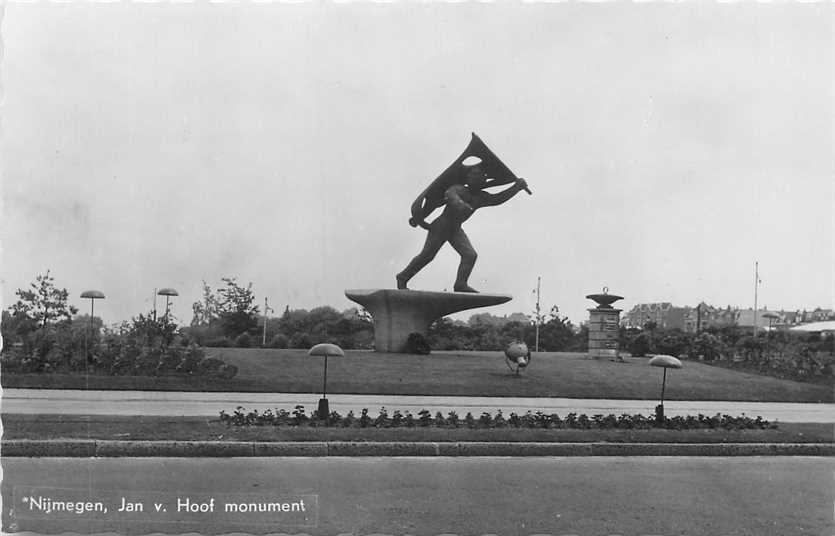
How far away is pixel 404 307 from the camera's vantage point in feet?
83.4

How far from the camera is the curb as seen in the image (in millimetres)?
9133

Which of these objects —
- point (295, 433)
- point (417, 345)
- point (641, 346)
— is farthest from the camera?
point (641, 346)

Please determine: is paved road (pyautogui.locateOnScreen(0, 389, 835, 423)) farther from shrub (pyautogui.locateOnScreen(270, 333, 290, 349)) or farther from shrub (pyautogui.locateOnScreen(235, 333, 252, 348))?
shrub (pyautogui.locateOnScreen(235, 333, 252, 348))

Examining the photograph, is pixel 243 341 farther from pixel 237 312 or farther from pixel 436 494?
pixel 436 494

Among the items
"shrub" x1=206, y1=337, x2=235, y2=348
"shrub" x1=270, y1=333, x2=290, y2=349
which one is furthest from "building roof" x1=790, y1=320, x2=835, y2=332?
"shrub" x1=206, y1=337, x2=235, y2=348

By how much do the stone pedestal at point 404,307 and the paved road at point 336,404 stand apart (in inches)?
344

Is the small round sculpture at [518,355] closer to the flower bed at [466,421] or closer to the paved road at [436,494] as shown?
the flower bed at [466,421]

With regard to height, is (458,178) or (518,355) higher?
(458,178)

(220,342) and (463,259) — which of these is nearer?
(463,259)

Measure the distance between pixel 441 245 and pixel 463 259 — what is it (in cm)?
89

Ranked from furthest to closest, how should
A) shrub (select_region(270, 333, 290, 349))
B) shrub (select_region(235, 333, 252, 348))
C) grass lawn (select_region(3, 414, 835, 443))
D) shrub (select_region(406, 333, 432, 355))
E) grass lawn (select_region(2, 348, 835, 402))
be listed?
shrub (select_region(235, 333, 252, 348)) → shrub (select_region(270, 333, 290, 349)) → shrub (select_region(406, 333, 432, 355)) → grass lawn (select_region(2, 348, 835, 402)) → grass lawn (select_region(3, 414, 835, 443))

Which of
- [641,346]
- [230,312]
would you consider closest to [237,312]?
[230,312]

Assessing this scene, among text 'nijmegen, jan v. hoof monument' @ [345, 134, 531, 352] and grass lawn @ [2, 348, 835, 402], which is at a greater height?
text 'nijmegen, jan v. hoof monument' @ [345, 134, 531, 352]

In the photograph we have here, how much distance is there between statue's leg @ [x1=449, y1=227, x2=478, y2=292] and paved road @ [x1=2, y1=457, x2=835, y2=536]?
16525 millimetres
